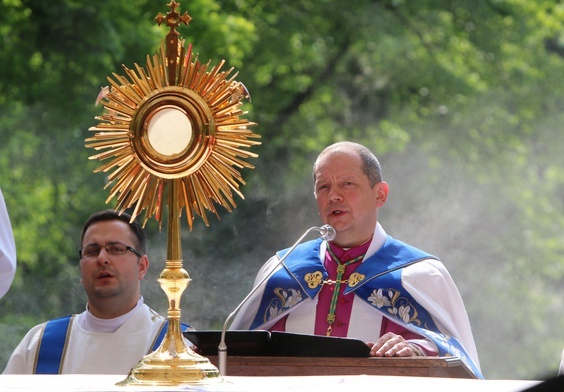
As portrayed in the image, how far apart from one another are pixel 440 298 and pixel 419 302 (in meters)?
0.11

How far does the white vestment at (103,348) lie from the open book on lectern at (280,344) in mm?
1308

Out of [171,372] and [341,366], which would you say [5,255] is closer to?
[341,366]

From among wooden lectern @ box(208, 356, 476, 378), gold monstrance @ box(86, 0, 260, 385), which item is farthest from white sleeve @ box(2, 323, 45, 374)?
gold monstrance @ box(86, 0, 260, 385)

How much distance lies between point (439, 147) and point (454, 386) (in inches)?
434

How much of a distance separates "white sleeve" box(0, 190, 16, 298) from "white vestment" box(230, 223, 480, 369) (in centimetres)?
103

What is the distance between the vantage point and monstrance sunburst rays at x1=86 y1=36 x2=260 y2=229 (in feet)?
10.5

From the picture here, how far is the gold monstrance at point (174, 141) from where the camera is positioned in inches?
125

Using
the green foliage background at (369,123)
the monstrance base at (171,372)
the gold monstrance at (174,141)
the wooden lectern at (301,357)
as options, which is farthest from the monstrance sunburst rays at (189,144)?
the green foliage background at (369,123)

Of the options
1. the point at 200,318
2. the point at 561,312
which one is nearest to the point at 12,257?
the point at 200,318

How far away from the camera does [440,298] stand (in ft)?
17.3

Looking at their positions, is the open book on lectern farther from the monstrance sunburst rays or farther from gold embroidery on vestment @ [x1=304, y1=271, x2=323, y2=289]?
gold embroidery on vestment @ [x1=304, y1=271, x2=323, y2=289]

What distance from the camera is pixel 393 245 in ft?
18.2

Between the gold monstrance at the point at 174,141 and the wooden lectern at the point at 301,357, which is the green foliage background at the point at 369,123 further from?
the gold monstrance at the point at 174,141

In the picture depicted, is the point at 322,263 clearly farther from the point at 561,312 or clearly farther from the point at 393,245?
the point at 561,312
